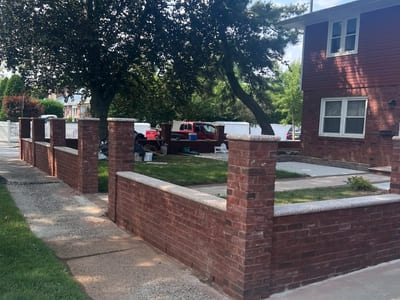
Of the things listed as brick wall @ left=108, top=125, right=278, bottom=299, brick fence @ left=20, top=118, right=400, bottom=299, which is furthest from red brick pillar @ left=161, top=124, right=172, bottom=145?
brick wall @ left=108, top=125, right=278, bottom=299

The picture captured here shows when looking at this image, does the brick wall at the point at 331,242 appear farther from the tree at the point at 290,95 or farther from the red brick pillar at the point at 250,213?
the tree at the point at 290,95

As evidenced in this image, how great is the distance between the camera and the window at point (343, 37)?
13414mm

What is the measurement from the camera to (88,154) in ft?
29.0

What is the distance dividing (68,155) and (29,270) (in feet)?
20.3

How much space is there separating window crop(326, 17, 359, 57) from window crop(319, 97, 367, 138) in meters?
1.75

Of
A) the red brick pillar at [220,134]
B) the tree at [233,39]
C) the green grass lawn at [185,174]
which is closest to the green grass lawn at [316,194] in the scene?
the green grass lawn at [185,174]


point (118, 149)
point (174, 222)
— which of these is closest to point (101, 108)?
point (118, 149)

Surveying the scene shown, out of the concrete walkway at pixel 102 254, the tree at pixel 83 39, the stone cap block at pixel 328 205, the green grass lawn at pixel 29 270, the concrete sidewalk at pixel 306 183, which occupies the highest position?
the tree at pixel 83 39

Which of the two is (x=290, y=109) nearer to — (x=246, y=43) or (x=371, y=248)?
(x=246, y=43)

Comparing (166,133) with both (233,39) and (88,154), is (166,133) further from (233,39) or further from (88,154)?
(88,154)

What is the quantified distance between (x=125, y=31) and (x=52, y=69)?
10.9 ft

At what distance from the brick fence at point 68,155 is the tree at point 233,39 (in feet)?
18.9

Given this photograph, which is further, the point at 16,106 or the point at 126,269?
the point at 16,106

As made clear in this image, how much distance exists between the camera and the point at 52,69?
14.5 m
